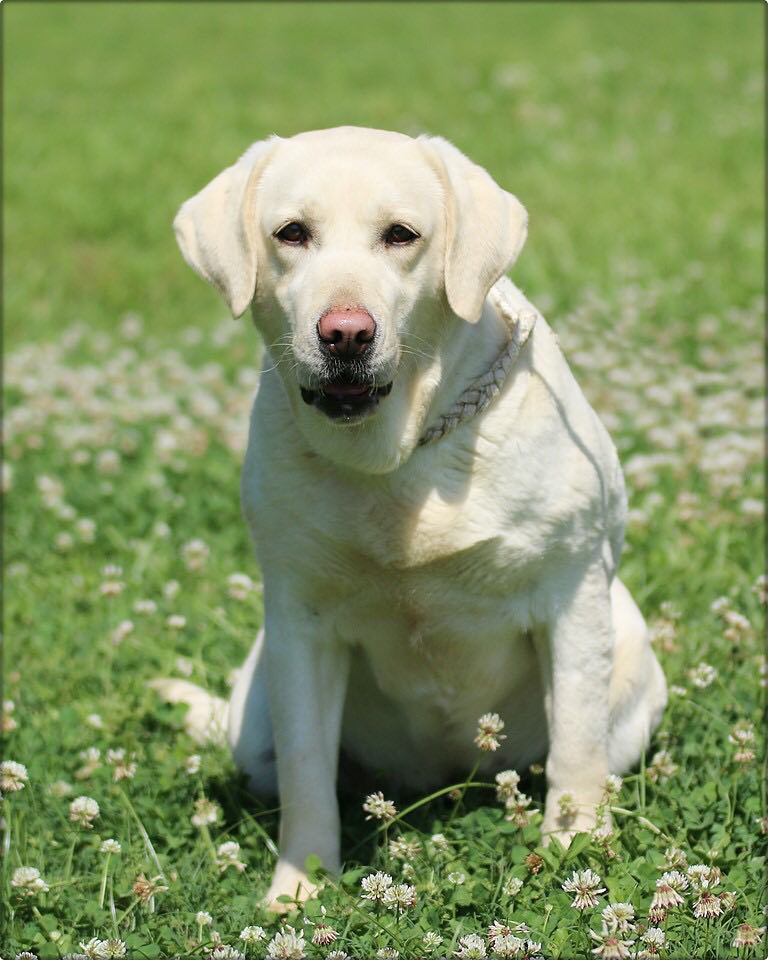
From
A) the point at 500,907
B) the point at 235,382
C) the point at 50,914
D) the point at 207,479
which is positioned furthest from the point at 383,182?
the point at 235,382

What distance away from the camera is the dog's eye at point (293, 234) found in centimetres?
308

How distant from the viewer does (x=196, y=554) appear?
4.99 metres

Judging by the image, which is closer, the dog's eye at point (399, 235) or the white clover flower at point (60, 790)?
the dog's eye at point (399, 235)

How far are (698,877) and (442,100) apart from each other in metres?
9.94

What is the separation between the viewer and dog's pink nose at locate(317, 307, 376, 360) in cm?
287

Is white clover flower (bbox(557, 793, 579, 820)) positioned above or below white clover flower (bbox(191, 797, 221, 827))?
above

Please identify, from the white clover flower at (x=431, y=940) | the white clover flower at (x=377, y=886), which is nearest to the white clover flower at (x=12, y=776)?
the white clover flower at (x=377, y=886)

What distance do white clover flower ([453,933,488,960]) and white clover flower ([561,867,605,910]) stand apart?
26 cm

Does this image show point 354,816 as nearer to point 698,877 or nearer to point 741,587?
point 698,877

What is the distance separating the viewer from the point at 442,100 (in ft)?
39.1

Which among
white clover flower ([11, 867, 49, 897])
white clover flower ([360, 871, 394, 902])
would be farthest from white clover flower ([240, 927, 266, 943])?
white clover flower ([11, 867, 49, 897])

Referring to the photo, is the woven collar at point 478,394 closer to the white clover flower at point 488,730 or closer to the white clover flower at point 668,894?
the white clover flower at point 488,730

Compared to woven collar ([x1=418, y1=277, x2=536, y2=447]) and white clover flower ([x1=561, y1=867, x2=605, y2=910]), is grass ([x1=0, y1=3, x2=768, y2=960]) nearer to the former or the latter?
white clover flower ([x1=561, y1=867, x2=605, y2=910])

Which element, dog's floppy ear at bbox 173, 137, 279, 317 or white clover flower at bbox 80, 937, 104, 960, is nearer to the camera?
white clover flower at bbox 80, 937, 104, 960
